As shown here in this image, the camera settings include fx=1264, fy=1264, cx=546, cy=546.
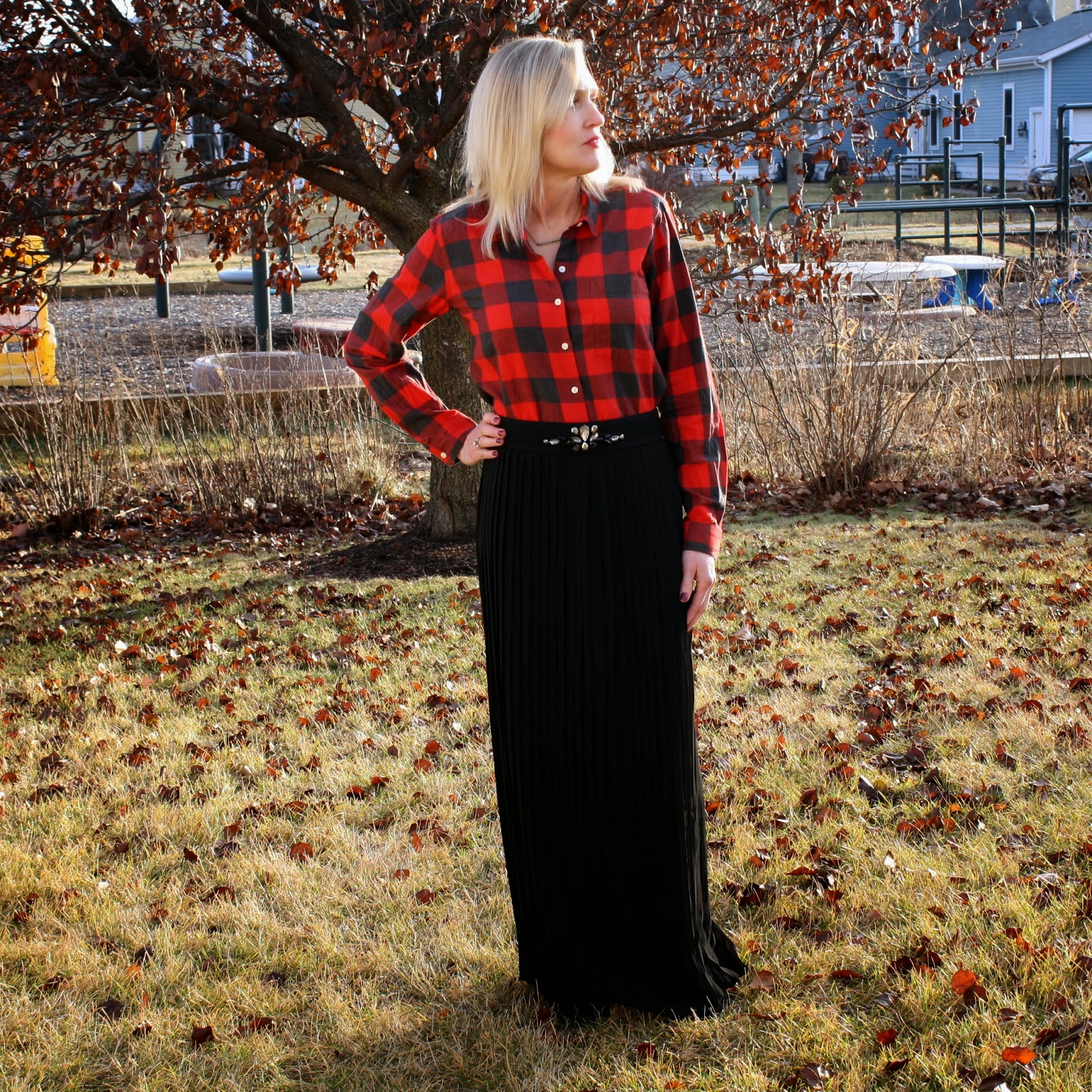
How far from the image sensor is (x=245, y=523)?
8695 mm

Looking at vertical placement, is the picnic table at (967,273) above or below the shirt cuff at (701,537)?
above

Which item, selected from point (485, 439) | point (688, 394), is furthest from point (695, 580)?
point (485, 439)

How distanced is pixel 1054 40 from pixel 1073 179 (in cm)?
1638

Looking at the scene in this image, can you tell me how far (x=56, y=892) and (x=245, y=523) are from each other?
200 inches

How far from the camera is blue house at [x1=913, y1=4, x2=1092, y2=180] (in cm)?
3425

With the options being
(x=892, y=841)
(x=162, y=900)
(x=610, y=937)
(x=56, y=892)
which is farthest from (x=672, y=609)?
(x=56, y=892)

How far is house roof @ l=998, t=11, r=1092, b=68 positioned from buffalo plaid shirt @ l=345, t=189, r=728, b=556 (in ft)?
114

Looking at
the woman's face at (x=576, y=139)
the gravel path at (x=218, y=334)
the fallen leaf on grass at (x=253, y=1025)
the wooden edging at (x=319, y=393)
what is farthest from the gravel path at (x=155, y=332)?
the woman's face at (x=576, y=139)

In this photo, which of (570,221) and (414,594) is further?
(414,594)

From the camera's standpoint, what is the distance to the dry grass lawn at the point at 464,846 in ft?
9.71

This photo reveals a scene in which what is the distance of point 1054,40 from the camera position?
113 feet

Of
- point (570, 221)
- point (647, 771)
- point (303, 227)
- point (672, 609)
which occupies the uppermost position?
point (303, 227)

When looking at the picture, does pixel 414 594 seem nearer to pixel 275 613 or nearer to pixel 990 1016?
pixel 275 613

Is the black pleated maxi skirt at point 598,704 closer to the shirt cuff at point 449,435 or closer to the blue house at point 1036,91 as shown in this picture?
the shirt cuff at point 449,435
